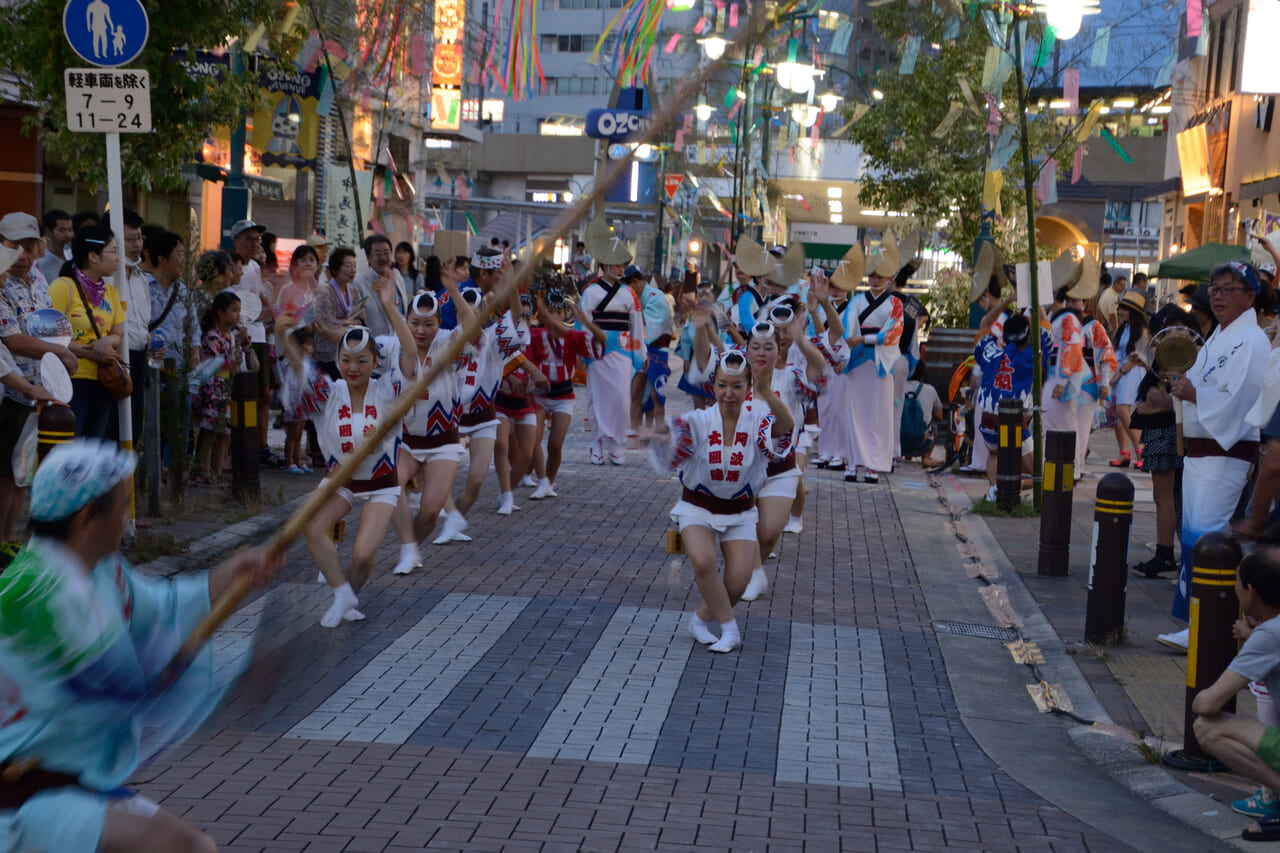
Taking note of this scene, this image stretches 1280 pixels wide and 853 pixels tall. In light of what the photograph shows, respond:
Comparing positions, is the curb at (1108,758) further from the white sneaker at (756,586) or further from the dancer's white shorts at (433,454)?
the dancer's white shorts at (433,454)

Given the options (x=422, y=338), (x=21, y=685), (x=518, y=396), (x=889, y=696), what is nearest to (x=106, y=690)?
(x=21, y=685)

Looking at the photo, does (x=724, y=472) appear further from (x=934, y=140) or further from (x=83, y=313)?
(x=934, y=140)

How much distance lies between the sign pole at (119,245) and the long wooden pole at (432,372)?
5.79 m

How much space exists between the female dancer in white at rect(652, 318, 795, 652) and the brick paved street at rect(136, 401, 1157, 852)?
1.28ft

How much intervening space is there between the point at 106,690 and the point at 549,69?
256ft

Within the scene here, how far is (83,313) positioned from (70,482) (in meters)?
6.24

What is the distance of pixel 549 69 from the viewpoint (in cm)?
7800

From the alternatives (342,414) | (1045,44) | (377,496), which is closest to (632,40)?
(1045,44)

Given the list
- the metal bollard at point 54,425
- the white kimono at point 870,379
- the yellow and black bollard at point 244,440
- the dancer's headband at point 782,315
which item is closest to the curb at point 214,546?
the yellow and black bollard at point 244,440

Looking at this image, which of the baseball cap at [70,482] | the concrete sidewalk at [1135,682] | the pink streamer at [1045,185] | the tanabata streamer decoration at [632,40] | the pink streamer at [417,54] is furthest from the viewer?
the pink streamer at [417,54]

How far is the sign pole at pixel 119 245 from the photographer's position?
8.58m

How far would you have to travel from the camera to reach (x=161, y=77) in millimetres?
10094

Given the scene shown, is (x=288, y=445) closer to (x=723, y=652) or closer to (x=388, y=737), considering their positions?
(x=723, y=652)

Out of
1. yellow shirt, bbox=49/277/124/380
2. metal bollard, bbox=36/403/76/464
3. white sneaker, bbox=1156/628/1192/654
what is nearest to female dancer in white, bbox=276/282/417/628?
metal bollard, bbox=36/403/76/464
